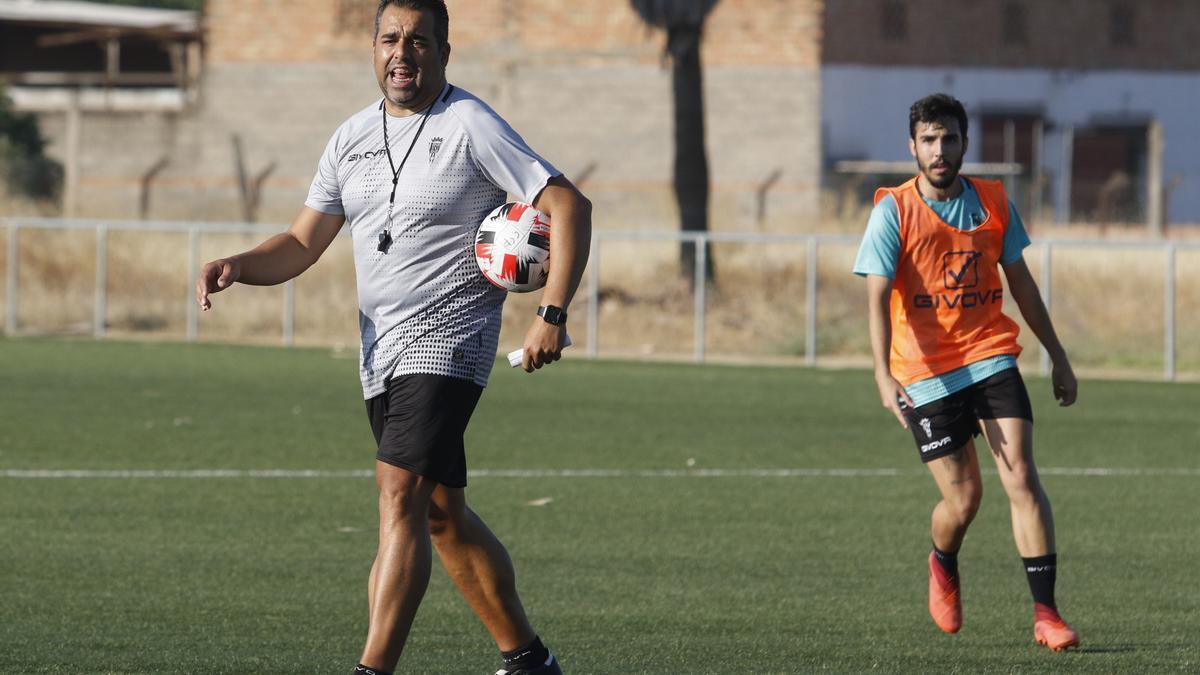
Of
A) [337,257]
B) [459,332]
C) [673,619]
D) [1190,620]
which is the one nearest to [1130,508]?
[1190,620]

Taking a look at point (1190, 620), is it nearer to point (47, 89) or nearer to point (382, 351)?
point (382, 351)

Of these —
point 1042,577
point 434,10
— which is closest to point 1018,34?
point 1042,577

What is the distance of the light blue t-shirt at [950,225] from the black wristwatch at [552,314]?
Answer: 2.38m

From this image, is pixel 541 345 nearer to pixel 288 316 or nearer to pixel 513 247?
pixel 513 247

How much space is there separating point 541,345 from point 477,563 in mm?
865

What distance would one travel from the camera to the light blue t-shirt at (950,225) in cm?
782

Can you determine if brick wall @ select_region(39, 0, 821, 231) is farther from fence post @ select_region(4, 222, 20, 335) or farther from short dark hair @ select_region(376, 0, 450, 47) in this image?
short dark hair @ select_region(376, 0, 450, 47)

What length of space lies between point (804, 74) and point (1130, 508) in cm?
3427

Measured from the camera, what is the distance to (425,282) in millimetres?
6012

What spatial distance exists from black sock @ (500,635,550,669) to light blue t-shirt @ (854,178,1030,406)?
2.33 metres

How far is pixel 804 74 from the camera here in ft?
150

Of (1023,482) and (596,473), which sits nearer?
(1023,482)

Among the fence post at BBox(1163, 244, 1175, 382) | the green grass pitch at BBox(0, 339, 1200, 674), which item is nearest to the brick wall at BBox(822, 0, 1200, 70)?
the fence post at BBox(1163, 244, 1175, 382)

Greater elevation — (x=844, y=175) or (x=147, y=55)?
(x=147, y=55)
